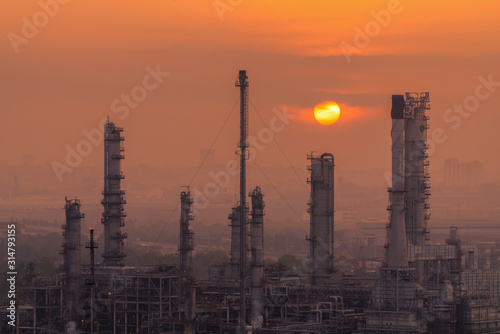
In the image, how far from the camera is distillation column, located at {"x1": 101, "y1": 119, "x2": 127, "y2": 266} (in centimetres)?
7519

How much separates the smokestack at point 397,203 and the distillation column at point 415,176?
5.29 meters

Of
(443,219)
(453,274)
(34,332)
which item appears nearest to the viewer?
(34,332)

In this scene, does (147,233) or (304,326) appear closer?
(304,326)

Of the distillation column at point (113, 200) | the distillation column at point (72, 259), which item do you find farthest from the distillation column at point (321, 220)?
the distillation column at point (72, 259)

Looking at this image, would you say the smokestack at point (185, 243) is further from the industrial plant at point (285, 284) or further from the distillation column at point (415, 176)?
the distillation column at point (415, 176)

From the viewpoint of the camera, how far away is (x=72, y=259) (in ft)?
220

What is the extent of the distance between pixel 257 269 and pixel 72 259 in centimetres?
1135

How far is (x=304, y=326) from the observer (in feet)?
193

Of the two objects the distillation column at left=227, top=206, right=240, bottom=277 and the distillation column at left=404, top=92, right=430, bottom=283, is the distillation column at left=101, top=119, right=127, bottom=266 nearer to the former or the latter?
the distillation column at left=227, top=206, right=240, bottom=277

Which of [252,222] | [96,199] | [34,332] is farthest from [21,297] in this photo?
[96,199]

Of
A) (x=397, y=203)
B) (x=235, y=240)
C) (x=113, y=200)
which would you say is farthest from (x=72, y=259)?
(x=397, y=203)

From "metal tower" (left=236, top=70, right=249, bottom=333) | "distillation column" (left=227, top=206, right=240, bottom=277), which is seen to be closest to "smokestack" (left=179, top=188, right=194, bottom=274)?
"distillation column" (left=227, top=206, right=240, bottom=277)

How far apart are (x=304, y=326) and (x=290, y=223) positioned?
111 m

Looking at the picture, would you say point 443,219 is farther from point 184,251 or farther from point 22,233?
point 184,251
